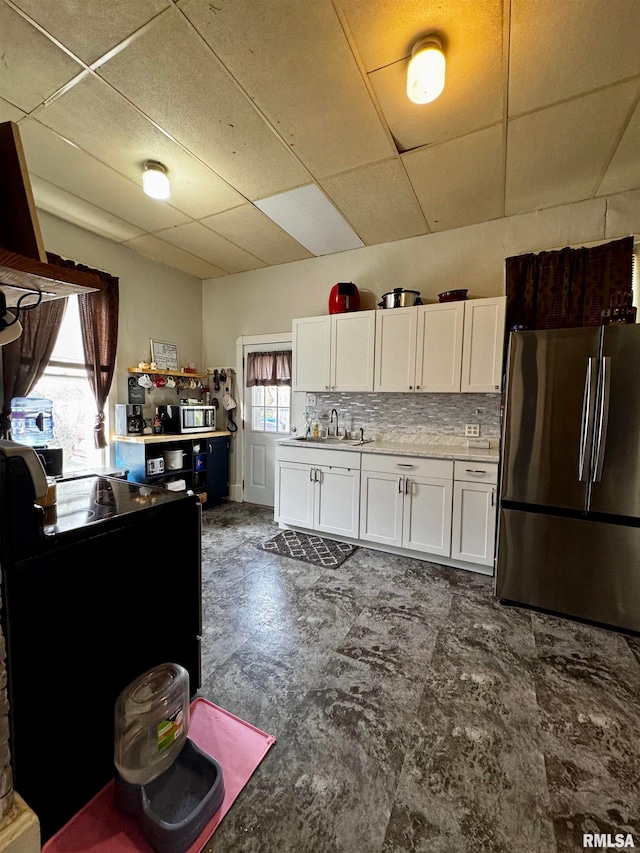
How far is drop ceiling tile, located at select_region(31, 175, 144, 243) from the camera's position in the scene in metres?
2.76

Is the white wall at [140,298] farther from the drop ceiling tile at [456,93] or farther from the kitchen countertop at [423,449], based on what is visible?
the drop ceiling tile at [456,93]

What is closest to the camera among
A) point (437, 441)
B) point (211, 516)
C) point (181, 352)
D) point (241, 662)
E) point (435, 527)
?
point (241, 662)

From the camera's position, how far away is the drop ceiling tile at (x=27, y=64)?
60.9 inches

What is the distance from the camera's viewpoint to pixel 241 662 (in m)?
1.82

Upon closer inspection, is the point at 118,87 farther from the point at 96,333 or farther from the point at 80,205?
the point at 96,333

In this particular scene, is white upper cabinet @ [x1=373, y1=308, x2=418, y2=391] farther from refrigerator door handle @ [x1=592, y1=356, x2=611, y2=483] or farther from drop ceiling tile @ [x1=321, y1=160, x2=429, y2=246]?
refrigerator door handle @ [x1=592, y1=356, x2=611, y2=483]

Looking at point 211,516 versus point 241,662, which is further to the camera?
point 211,516

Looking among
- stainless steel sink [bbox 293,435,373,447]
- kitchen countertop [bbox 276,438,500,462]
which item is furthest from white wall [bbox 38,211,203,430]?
kitchen countertop [bbox 276,438,500,462]

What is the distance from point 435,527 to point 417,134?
2738 millimetres

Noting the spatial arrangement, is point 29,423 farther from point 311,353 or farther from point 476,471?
point 476,471

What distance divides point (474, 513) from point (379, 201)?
260 cm

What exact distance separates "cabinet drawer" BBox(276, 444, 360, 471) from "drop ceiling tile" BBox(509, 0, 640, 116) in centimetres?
255

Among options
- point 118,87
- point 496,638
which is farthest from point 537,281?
point 118,87
